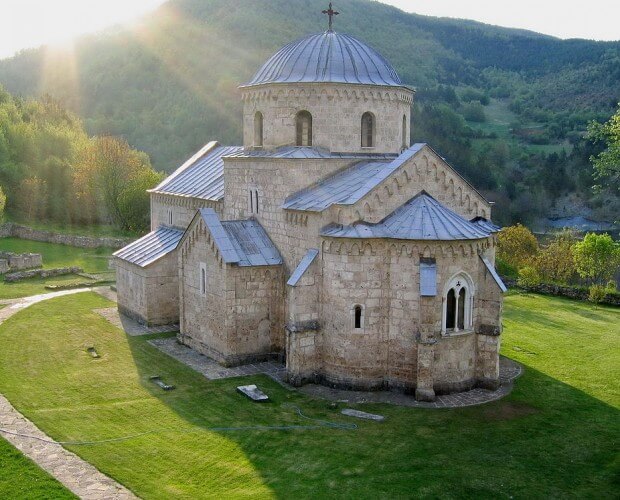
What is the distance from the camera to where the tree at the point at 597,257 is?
1426 inches

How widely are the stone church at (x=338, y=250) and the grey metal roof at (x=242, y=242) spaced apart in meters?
0.05

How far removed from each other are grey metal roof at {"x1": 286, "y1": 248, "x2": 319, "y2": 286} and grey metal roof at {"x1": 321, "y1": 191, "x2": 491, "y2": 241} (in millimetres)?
787

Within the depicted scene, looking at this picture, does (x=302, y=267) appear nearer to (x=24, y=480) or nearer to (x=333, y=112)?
(x=333, y=112)

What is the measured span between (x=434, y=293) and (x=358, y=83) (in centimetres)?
826

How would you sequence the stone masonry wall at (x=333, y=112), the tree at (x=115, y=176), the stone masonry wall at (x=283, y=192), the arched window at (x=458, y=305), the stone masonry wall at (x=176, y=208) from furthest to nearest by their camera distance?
the tree at (x=115, y=176), the stone masonry wall at (x=176, y=208), the stone masonry wall at (x=333, y=112), the stone masonry wall at (x=283, y=192), the arched window at (x=458, y=305)

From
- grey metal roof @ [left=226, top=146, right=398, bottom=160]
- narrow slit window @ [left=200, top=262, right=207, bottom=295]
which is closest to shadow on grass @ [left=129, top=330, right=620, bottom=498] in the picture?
narrow slit window @ [left=200, top=262, right=207, bottom=295]

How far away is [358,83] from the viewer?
73.2ft

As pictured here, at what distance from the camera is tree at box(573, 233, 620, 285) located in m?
36.2

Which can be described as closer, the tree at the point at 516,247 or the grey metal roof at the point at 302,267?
the grey metal roof at the point at 302,267

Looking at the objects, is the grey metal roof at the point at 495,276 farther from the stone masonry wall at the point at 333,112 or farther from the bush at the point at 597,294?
the bush at the point at 597,294

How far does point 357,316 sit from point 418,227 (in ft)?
10.5

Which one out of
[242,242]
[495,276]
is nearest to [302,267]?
[242,242]

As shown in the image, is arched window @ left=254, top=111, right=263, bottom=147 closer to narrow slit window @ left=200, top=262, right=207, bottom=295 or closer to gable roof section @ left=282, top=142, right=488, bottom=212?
gable roof section @ left=282, top=142, right=488, bottom=212

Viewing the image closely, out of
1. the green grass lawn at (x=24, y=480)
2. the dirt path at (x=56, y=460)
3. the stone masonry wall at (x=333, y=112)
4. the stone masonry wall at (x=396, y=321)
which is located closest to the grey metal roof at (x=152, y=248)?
the stone masonry wall at (x=333, y=112)
